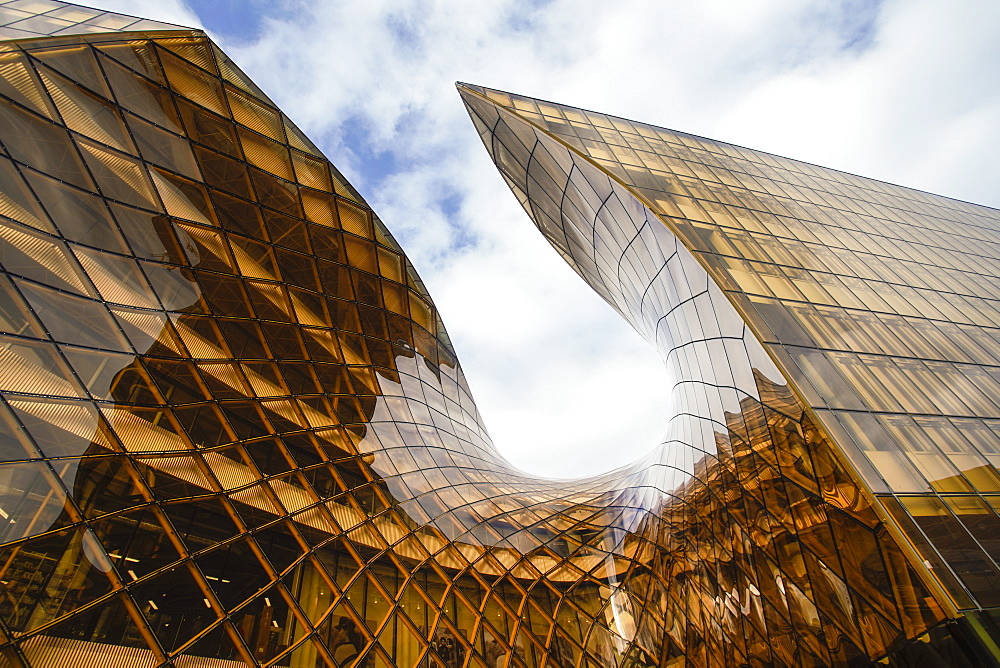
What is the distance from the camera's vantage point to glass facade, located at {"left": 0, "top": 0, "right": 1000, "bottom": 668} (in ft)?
35.4

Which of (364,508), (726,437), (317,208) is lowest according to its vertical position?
(364,508)

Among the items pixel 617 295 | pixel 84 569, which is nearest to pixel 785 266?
pixel 617 295

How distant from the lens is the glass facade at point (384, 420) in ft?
35.4

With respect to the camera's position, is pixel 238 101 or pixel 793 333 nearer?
pixel 793 333

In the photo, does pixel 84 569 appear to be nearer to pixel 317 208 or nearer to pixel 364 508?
pixel 364 508

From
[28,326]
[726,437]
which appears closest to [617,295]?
[726,437]

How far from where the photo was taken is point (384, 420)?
70.4 feet

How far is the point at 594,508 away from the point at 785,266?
1400 cm

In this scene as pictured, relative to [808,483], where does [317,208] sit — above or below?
above

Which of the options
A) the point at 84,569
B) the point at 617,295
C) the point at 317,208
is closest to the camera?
the point at 84,569

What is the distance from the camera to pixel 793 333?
14.1m

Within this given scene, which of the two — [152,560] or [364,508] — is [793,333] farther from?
[152,560]

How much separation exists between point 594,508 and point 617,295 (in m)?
12.4

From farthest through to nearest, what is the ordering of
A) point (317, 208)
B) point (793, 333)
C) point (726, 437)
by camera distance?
point (317, 208) < point (726, 437) < point (793, 333)
